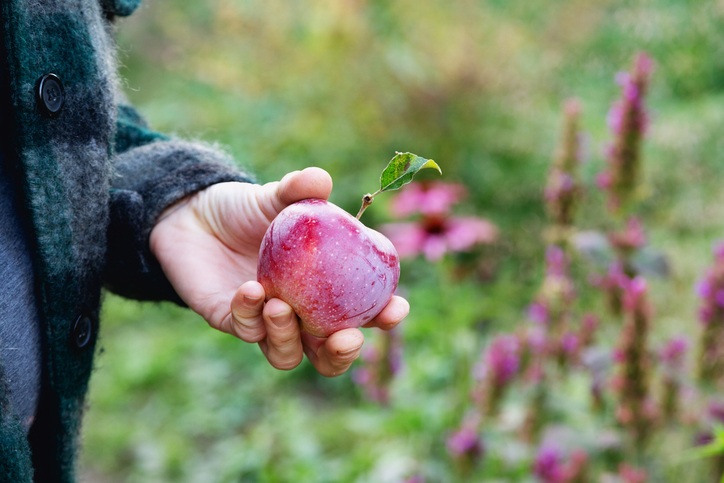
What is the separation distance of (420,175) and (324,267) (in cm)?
266

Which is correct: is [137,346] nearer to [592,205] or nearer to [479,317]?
[479,317]

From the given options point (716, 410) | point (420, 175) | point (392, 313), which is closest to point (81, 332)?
point (392, 313)

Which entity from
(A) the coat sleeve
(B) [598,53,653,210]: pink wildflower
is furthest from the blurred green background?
(A) the coat sleeve

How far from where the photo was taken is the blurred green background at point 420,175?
1.99 meters

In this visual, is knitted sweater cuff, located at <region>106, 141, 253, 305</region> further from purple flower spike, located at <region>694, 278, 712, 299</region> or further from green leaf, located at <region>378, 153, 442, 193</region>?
purple flower spike, located at <region>694, 278, 712, 299</region>

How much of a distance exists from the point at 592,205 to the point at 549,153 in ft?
1.25

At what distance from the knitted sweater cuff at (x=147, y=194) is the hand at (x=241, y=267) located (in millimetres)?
24

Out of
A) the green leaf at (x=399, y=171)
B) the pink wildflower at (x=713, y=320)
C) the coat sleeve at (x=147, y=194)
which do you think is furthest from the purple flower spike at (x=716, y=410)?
the coat sleeve at (x=147, y=194)

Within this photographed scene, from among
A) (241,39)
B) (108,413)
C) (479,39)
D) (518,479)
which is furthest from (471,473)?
(241,39)

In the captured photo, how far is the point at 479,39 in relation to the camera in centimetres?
351

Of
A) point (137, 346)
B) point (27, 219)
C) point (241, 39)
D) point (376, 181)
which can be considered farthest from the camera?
point (241, 39)

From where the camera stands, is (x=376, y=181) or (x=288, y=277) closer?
(x=288, y=277)

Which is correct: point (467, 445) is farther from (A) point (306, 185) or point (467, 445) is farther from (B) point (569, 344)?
(A) point (306, 185)

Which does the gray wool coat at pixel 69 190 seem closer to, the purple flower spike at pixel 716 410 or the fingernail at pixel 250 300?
the fingernail at pixel 250 300
